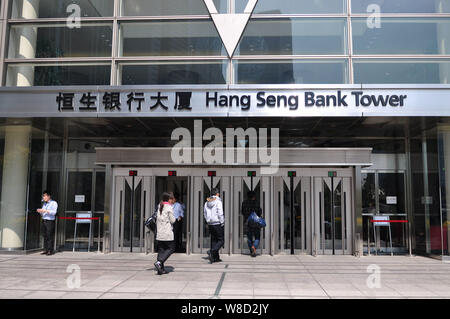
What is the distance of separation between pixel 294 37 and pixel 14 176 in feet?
28.5

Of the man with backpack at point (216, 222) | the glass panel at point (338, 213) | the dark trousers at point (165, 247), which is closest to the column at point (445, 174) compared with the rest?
the glass panel at point (338, 213)

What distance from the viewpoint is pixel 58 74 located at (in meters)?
10.6

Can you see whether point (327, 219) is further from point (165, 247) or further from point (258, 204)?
point (165, 247)

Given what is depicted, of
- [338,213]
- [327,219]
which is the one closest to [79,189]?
[327,219]

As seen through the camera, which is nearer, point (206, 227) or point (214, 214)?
point (214, 214)

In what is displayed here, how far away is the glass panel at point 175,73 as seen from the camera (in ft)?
33.9

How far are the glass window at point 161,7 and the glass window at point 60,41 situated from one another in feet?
2.64

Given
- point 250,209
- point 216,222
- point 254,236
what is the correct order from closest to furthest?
point 216,222 → point 250,209 → point 254,236

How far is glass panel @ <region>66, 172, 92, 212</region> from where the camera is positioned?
11789 millimetres

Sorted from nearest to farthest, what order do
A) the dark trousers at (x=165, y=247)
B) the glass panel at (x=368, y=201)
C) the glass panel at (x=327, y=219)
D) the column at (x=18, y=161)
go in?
the dark trousers at (x=165, y=247)
the column at (x=18, y=161)
the glass panel at (x=327, y=219)
the glass panel at (x=368, y=201)

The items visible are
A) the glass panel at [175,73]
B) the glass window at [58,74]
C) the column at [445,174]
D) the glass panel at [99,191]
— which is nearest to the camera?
the column at [445,174]

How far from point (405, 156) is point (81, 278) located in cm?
958

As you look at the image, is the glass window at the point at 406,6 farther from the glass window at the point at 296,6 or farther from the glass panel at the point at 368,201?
the glass panel at the point at 368,201

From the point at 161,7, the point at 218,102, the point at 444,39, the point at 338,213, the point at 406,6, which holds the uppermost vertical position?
the point at 161,7
